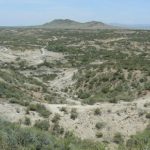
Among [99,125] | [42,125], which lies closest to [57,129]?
[42,125]

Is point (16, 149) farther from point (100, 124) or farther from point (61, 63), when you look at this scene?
point (61, 63)

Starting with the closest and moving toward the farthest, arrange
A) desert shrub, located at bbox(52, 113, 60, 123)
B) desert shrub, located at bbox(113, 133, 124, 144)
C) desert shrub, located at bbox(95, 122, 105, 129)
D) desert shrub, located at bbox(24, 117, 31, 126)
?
desert shrub, located at bbox(113, 133, 124, 144) < desert shrub, located at bbox(24, 117, 31, 126) < desert shrub, located at bbox(95, 122, 105, 129) < desert shrub, located at bbox(52, 113, 60, 123)

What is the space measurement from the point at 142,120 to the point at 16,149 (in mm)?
9677

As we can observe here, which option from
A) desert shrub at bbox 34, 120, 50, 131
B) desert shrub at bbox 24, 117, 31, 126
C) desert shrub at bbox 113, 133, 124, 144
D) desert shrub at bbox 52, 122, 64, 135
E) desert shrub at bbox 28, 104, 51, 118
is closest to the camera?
desert shrub at bbox 113, 133, 124, 144

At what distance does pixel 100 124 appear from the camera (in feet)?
60.5

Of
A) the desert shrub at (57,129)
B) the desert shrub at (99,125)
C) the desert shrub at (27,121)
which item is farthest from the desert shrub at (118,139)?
the desert shrub at (27,121)

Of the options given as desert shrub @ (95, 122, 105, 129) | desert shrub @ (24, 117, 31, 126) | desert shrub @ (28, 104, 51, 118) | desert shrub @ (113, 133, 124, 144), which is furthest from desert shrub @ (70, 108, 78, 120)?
desert shrub @ (113, 133, 124, 144)

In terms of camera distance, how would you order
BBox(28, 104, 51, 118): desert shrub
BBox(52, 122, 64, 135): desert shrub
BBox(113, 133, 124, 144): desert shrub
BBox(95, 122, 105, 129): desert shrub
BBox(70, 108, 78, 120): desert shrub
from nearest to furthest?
1. BBox(113, 133, 124, 144): desert shrub
2. BBox(52, 122, 64, 135): desert shrub
3. BBox(95, 122, 105, 129): desert shrub
4. BBox(28, 104, 51, 118): desert shrub
5. BBox(70, 108, 78, 120): desert shrub

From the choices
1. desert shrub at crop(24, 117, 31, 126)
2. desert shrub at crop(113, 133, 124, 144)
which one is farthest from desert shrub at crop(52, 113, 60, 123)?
desert shrub at crop(113, 133, 124, 144)

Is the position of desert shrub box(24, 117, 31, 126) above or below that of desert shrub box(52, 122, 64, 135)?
above

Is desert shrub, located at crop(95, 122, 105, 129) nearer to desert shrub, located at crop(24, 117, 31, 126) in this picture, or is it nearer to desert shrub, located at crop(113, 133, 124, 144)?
desert shrub, located at crop(113, 133, 124, 144)

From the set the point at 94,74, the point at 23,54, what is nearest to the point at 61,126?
the point at 94,74

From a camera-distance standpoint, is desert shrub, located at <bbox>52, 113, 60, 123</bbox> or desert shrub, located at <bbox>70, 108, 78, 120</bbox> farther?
desert shrub, located at <bbox>70, 108, 78, 120</bbox>

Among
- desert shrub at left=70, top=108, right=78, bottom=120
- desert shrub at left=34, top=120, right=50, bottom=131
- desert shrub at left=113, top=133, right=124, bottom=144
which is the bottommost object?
desert shrub at left=113, top=133, right=124, bottom=144
